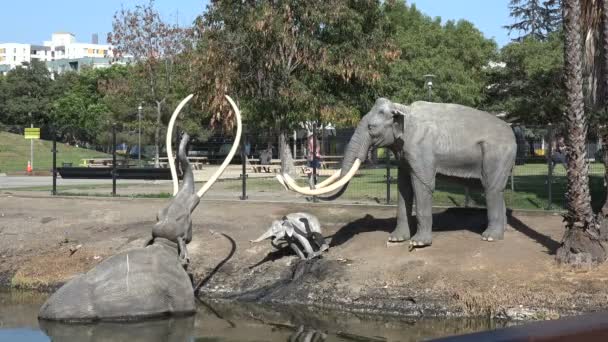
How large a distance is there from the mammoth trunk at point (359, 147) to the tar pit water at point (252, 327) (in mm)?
2288

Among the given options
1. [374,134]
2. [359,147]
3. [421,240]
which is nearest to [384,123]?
[374,134]

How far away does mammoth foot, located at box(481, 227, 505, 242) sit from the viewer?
41.1 ft

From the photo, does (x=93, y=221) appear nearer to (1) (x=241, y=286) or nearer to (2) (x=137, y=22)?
(1) (x=241, y=286)

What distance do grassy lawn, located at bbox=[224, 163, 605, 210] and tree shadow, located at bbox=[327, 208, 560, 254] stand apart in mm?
1066

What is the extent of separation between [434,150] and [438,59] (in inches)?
1320

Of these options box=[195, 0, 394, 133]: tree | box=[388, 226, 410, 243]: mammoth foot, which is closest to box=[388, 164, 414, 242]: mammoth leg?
box=[388, 226, 410, 243]: mammoth foot

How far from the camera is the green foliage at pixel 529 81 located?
4434cm

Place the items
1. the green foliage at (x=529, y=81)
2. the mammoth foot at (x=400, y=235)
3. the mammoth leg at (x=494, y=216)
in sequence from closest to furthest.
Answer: the mammoth leg at (x=494, y=216)
the mammoth foot at (x=400, y=235)
the green foliage at (x=529, y=81)

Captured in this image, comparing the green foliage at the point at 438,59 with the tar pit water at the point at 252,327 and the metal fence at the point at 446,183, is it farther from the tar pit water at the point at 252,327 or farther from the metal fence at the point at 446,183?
the tar pit water at the point at 252,327

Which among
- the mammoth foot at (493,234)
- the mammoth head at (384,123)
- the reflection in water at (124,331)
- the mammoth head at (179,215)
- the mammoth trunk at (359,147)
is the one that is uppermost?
the mammoth head at (384,123)

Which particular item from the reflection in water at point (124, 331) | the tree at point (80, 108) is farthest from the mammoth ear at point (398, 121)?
the tree at point (80, 108)

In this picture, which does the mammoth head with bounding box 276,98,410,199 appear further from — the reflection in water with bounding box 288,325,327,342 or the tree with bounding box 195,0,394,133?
the tree with bounding box 195,0,394,133

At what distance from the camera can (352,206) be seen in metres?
16.0

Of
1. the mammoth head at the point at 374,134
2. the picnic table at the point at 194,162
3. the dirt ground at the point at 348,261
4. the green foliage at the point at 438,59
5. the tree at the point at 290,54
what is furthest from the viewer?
the green foliage at the point at 438,59
